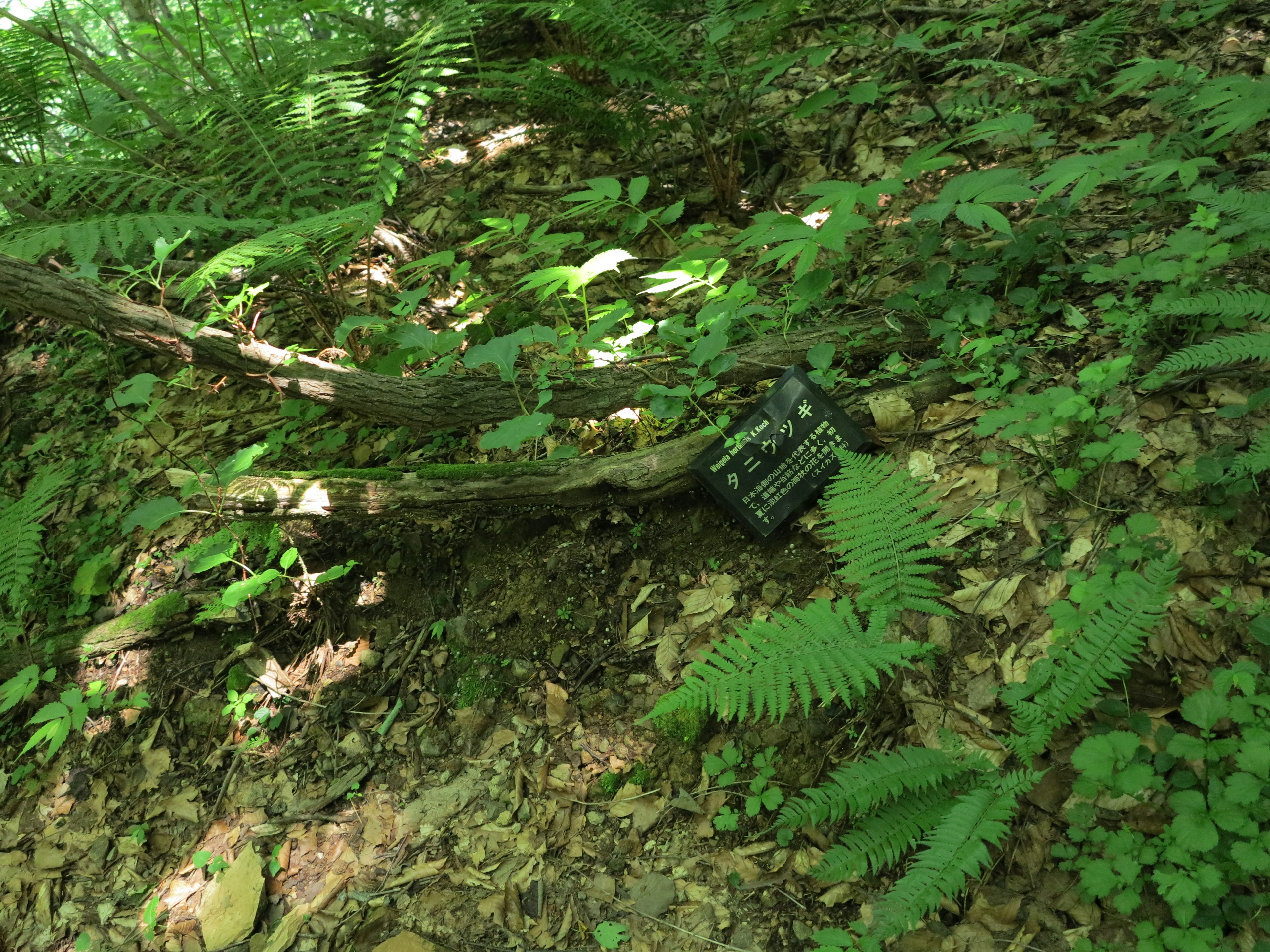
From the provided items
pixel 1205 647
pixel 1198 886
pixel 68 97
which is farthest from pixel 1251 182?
pixel 68 97

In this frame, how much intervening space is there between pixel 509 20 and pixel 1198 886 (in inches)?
229

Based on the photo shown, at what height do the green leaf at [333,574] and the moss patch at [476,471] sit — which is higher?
the moss patch at [476,471]

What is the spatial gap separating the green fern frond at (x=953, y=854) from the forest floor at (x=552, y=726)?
21 cm

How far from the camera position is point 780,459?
265 cm

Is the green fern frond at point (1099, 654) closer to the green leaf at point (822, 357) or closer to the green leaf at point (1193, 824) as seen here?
the green leaf at point (1193, 824)

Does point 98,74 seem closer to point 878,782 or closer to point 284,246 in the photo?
point 284,246

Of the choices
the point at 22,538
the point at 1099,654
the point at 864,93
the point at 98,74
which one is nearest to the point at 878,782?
the point at 1099,654

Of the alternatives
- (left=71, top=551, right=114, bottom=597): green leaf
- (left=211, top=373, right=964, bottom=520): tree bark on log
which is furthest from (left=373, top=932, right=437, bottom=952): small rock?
(left=71, top=551, right=114, bottom=597): green leaf

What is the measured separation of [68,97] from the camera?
17.5 feet

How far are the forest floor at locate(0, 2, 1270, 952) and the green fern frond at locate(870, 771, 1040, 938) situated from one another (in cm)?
21

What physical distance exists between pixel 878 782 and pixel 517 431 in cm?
152

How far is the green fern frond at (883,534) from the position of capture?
214cm

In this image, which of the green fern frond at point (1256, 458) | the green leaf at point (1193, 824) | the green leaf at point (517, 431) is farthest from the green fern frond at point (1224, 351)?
the green leaf at point (517, 431)

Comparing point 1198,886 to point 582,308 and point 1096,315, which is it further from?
point 582,308
